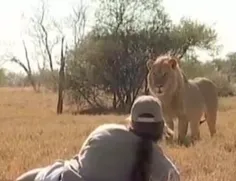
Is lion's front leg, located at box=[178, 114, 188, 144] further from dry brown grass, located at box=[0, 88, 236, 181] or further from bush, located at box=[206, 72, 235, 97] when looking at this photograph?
bush, located at box=[206, 72, 235, 97]

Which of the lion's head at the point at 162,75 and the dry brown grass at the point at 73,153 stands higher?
the lion's head at the point at 162,75

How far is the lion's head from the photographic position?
12070mm

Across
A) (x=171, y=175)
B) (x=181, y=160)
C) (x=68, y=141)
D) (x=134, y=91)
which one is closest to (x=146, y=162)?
(x=171, y=175)

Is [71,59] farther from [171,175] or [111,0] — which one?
[171,175]

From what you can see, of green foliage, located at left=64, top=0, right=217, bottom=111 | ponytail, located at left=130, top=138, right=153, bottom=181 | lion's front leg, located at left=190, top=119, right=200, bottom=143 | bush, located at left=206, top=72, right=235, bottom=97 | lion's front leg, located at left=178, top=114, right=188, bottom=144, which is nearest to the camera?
ponytail, located at left=130, top=138, right=153, bottom=181

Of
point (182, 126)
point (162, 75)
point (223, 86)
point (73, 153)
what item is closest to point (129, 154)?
point (73, 153)

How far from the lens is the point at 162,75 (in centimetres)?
1205

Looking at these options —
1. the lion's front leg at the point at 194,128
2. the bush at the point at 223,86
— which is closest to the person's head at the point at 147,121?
the lion's front leg at the point at 194,128

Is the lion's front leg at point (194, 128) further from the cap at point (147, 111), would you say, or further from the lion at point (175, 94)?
the cap at point (147, 111)

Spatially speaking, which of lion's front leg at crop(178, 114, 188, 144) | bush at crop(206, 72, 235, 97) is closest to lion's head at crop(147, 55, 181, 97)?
lion's front leg at crop(178, 114, 188, 144)

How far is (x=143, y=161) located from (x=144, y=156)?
→ 0.13ft

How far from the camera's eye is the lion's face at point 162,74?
12062 mm

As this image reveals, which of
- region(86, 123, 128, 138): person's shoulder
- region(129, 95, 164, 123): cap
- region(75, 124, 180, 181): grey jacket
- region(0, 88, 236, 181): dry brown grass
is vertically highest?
region(129, 95, 164, 123): cap

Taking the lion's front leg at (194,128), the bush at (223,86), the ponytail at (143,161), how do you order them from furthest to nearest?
1. the bush at (223,86)
2. the lion's front leg at (194,128)
3. the ponytail at (143,161)
